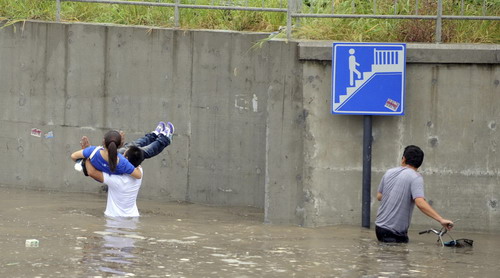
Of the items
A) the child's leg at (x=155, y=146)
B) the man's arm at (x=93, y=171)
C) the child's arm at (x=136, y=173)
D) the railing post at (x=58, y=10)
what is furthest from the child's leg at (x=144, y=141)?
the railing post at (x=58, y=10)

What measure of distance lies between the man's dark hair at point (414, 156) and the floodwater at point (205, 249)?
865 millimetres

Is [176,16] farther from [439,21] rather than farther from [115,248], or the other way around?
[115,248]

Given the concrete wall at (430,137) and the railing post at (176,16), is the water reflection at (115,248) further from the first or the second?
the railing post at (176,16)

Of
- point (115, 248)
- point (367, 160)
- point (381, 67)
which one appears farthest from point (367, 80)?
point (115, 248)

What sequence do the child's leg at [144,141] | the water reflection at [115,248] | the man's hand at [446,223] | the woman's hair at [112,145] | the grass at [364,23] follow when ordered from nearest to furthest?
the water reflection at [115,248], the man's hand at [446,223], the woman's hair at [112,145], the grass at [364,23], the child's leg at [144,141]

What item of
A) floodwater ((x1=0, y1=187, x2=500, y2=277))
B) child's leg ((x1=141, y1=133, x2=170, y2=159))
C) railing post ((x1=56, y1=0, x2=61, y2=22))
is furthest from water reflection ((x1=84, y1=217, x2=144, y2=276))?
railing post ((x1=56, y1=0, x2=61, y2=22))

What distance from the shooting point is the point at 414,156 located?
430 inches

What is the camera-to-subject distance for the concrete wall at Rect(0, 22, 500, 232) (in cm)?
1195

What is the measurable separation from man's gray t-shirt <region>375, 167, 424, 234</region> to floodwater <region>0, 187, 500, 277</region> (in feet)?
0.78

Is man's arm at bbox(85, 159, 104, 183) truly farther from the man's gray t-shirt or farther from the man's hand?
the man's hand

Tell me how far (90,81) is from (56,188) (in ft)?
5.06

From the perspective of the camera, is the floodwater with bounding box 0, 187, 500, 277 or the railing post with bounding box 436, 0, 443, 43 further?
the railing post with bounding box 436, 0, 443, 43

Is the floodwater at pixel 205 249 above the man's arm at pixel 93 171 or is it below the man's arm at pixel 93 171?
below

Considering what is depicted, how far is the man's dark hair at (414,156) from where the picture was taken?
1092 cm
